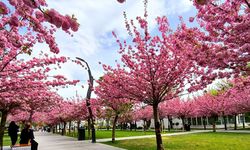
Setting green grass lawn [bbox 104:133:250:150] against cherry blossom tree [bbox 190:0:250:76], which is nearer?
cherry blossom tree [bbox 190:0:250:76]

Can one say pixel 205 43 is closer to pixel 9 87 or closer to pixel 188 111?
pixel 9 87

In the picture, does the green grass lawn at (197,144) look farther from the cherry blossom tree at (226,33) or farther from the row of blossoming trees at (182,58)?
the cherry blossom tree at (226,33)

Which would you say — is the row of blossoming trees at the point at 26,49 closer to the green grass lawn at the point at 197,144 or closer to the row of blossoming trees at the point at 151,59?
the row of blossoming trees at the point at 151,59

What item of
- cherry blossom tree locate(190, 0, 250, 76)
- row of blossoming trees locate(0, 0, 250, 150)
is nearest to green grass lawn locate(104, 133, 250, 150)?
row of blossoming trees locate(0, 0, 250, 150)

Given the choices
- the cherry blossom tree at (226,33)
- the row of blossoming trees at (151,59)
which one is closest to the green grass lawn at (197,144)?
the row of blossoming trees at (151,59)

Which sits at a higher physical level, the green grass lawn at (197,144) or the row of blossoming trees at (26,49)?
the row of blossoming trees at (26,49)

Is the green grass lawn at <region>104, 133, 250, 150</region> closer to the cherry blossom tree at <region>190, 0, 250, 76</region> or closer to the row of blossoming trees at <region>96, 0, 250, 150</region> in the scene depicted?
the row of blossoming trees at <region>96, 0, 250, 150</region>

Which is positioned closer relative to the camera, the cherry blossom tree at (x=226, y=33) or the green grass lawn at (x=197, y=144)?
the cherry blossom tree at (x=226, y=33)

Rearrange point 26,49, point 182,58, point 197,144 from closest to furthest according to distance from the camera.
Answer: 1. point 26,49
2. point 182,58
3. point 197,144

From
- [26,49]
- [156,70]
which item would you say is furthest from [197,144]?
[26,49]

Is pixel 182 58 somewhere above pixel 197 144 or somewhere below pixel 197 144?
above

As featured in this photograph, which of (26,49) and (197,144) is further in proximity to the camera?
(197,144)

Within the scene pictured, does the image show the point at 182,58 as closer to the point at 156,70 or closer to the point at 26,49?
the point at 156,70

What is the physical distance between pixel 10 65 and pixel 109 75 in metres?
5.06
